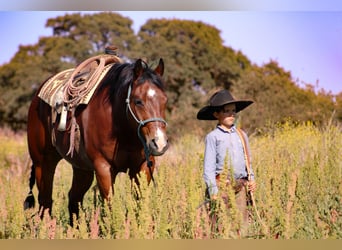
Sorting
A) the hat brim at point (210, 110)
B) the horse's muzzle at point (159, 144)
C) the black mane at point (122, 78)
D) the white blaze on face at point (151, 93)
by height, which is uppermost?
the black mane at point (122, 78)

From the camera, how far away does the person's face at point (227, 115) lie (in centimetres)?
585

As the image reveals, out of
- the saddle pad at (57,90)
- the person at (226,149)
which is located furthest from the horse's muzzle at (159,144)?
the saddle pad at (57,90)

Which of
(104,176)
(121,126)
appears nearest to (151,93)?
(121,126)

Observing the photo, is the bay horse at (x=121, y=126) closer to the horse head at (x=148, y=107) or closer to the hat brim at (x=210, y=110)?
the horse head at (x=148, y=107)

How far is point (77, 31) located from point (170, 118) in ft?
34.2

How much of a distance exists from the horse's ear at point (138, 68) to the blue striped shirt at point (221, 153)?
42.1 inches

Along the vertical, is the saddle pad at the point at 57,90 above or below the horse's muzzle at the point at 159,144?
above

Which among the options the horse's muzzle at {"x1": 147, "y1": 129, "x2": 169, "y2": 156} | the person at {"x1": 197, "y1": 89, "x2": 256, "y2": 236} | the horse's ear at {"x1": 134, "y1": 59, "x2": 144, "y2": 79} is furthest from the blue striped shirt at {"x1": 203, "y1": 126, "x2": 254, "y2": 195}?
the horse's ear at {"x1": 134, "y1": 59, "x2": 144, "y2": 79}

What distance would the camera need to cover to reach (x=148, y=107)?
20.1 feet

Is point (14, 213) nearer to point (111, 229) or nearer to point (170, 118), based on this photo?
point (111, 229)

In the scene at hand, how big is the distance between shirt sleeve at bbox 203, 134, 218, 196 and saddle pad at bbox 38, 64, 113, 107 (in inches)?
70.8

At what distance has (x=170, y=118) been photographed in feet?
79.2

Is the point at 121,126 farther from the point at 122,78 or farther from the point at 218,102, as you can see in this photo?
the point at 218,102

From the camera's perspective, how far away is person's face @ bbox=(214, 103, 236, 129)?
585cm
